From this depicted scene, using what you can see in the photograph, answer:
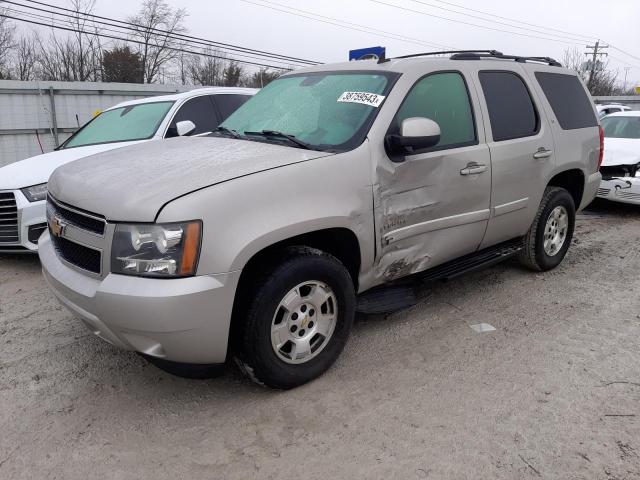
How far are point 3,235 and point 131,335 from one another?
11.3ft

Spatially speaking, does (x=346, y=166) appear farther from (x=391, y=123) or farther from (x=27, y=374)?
(x=27, y=374)

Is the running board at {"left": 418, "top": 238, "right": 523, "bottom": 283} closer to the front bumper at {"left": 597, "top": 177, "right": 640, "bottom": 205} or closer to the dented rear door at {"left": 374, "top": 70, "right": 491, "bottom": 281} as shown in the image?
the dented rear door at {"left": 374, "top": 70, "right": 491, "bottom": 281}

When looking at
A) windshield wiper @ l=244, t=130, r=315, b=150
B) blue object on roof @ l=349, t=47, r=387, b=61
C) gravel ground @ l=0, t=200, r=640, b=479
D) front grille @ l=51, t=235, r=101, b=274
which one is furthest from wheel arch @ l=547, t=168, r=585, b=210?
front grille @ l=51, t=235, r=101, b=274

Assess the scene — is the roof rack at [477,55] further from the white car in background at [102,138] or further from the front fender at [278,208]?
the white car in background at [102,138]

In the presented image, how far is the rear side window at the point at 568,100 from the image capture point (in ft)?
15.3

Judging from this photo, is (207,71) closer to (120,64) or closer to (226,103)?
(120,64)

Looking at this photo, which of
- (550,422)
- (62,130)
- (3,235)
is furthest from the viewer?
(62,130)

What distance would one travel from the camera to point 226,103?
677 centimetres

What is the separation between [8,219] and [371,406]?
13.6 feet

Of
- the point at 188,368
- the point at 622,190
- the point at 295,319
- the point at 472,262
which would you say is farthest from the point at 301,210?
the point at 622,190

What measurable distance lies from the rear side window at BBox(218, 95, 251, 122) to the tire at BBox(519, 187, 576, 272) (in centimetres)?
392

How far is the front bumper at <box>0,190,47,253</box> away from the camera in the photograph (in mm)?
4977

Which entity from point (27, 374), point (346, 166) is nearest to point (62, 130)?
point (27, 374)

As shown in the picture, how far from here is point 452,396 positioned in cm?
297
